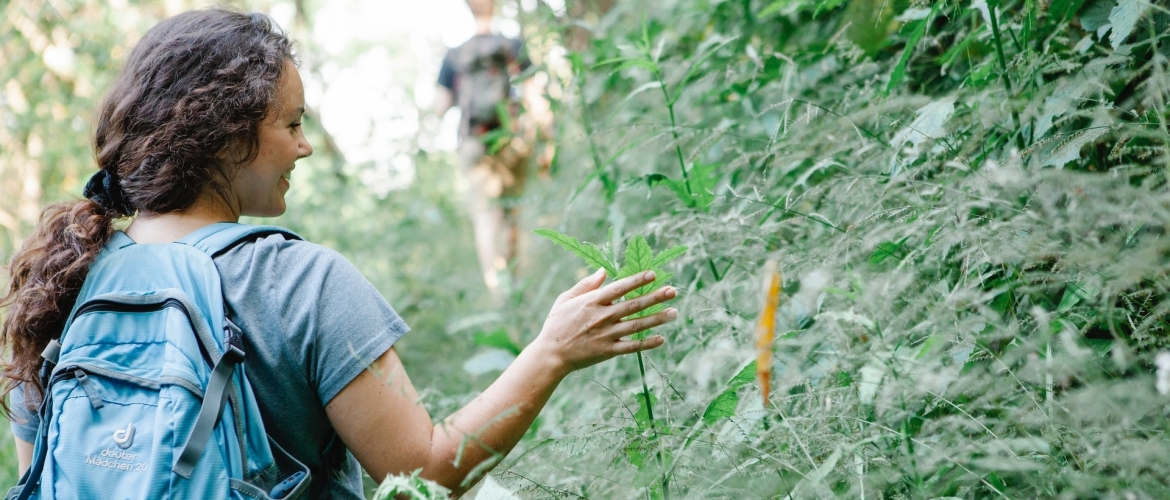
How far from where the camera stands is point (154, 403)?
1.23 metres

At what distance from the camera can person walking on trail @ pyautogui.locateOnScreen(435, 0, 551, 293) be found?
508 cm

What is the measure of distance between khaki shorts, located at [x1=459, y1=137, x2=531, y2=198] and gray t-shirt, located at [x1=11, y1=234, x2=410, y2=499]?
3.69 meters

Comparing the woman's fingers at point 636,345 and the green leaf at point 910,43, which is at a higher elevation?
the green leaf at point 910,43

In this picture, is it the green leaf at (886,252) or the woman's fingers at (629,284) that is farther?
the green leaf at (886,252)

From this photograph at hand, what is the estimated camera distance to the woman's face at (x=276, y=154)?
1.57 meters

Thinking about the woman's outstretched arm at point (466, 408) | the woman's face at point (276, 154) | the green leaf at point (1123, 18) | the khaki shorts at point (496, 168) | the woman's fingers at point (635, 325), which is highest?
the woman's face at point (276, 154)

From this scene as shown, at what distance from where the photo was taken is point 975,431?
4.20 ft

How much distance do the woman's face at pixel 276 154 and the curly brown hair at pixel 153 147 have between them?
0.02m

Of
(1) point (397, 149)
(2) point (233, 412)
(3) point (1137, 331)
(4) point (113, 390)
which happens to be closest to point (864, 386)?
(3) point (1137, 331)

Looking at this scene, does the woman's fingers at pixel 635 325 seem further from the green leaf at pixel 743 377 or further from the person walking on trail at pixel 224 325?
the green leaf at pixel 743 377

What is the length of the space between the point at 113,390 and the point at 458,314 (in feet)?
10.9

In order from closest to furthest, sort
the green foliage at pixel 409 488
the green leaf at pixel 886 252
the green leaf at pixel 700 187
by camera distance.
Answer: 1. the green foliage at pixel 409 488
2. the green leaf at pixel 886 252
3. the green leaf at pixel 700 187

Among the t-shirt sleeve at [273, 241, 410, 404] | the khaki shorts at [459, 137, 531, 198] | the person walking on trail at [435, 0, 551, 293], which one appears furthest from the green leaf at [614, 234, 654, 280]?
the khaki shorts at [459, 137, 531, 198]

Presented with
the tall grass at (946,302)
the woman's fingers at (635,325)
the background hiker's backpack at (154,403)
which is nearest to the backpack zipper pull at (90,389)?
the background hiker's backpack at (154,403)
